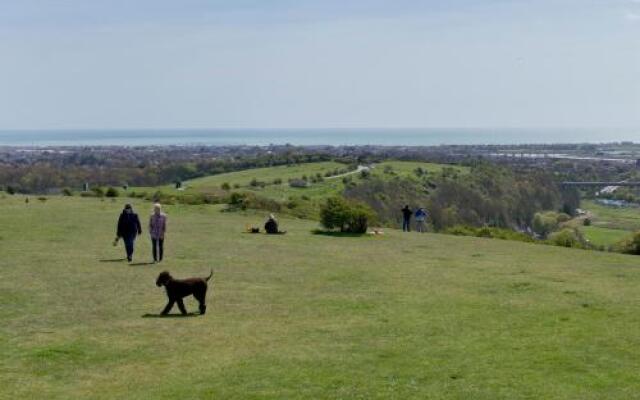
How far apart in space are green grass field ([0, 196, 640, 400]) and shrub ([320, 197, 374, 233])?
26.5ft

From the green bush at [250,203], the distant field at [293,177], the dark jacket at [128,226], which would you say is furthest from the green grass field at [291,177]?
the dark jacket at [128,226]

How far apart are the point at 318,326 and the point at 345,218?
71.9 feet

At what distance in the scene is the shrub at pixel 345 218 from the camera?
38.7 metres

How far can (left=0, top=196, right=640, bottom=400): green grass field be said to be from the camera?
1249 cm

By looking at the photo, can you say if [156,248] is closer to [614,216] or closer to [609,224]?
[609,224]

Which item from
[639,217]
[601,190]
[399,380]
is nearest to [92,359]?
[399,380]

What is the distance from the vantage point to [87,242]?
31.1 meters

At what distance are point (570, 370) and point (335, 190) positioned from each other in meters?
63.5

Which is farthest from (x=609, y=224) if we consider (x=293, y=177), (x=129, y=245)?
(x=129, y=245)

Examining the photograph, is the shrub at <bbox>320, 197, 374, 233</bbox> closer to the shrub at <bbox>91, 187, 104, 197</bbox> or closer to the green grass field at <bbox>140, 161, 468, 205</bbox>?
the shrub at <bbox>91, 187, 104, 197</bbox>

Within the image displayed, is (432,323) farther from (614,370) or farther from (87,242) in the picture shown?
(87,242)

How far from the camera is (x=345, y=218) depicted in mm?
38594

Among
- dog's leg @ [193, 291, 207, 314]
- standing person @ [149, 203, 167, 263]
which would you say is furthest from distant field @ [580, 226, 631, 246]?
dog's leg @ [193, 291, 207, 314]

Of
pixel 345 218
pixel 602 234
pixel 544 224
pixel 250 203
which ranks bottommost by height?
pixel 544 224
